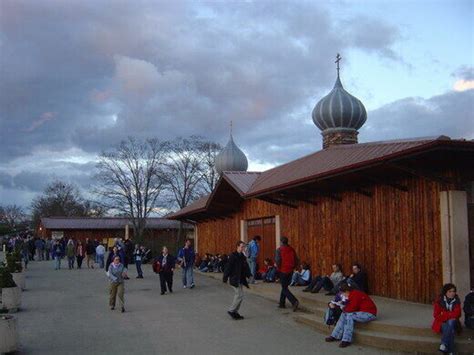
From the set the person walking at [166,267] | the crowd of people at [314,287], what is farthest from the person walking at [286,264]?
the person walking at [166,267]

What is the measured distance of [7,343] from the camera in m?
8.70

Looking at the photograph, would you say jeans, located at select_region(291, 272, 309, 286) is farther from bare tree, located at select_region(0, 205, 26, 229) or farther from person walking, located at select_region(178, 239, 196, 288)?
bare tree, located at select_region(0, 205, 26, 229)

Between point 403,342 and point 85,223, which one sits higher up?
Result: point 85,223

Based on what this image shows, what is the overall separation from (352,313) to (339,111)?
13.0m

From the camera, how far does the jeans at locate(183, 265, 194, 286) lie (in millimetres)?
19016

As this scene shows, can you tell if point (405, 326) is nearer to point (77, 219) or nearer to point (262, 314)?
point (262, 314)

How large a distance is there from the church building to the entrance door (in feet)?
0.12

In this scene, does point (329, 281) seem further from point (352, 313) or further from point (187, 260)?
point (187, 260)

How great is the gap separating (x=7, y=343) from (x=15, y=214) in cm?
9972

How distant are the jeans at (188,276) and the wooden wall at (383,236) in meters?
3.71

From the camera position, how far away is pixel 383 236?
13.4 m

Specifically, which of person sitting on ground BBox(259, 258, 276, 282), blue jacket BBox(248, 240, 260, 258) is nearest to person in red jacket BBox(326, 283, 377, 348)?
blue jacket BBox(248, 240, 260, 258)

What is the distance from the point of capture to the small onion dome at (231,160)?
3231 cm

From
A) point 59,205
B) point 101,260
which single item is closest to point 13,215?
point 59,205
